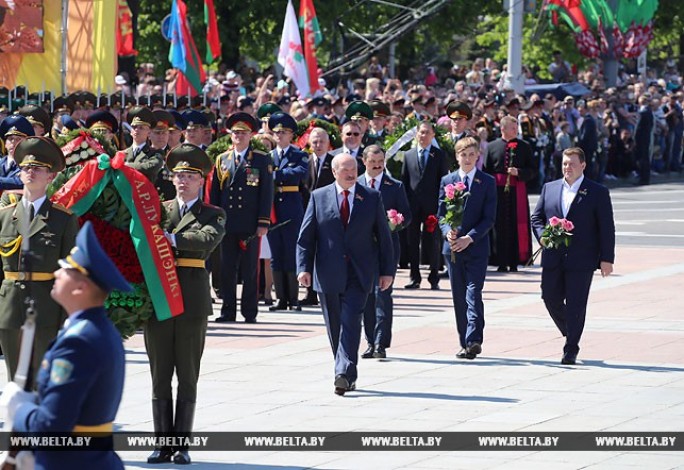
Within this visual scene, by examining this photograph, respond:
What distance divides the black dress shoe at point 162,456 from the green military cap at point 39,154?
1936 millimetres

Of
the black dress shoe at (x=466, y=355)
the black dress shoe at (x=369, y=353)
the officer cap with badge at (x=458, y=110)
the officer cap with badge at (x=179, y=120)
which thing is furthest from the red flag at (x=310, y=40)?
the black dress shoe at (x=466, y=355)

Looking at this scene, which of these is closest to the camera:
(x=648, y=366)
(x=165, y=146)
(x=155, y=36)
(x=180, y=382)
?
(x=180, y=382)

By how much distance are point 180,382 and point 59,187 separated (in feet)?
5.12

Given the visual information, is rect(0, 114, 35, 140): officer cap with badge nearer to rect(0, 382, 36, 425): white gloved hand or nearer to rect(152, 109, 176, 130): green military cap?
rect(152, 109, 176, 130): green military cap

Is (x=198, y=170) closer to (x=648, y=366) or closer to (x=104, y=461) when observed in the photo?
(x=104, y=461)

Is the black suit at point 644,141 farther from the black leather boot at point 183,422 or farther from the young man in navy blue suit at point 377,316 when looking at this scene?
the black leather boot at point 183,422

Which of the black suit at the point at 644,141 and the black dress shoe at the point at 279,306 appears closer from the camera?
the black dress shoe at the point at 279,306

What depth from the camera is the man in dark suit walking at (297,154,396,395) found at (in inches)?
493

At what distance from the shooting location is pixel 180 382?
1006 centimetres

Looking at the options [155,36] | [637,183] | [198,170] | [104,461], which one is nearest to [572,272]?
[198,170]

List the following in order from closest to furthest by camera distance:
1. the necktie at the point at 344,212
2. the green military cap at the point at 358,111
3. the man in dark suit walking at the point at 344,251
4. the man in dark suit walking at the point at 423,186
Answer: the man in dark suit walking at the point at 344,251
the necktie at the point at 344,212
the green military cap at the point at 358,111
the man in dark suit walking at the point at 423,186

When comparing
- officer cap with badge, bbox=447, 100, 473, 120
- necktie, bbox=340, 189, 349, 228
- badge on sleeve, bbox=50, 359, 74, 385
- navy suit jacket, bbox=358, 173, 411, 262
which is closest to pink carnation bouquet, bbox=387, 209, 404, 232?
navy suit jacket, bbox=358, 173, 411, 262

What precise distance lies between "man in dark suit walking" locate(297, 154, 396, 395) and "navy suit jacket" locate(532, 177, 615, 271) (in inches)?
69.6

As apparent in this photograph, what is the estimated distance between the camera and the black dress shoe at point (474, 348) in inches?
553
